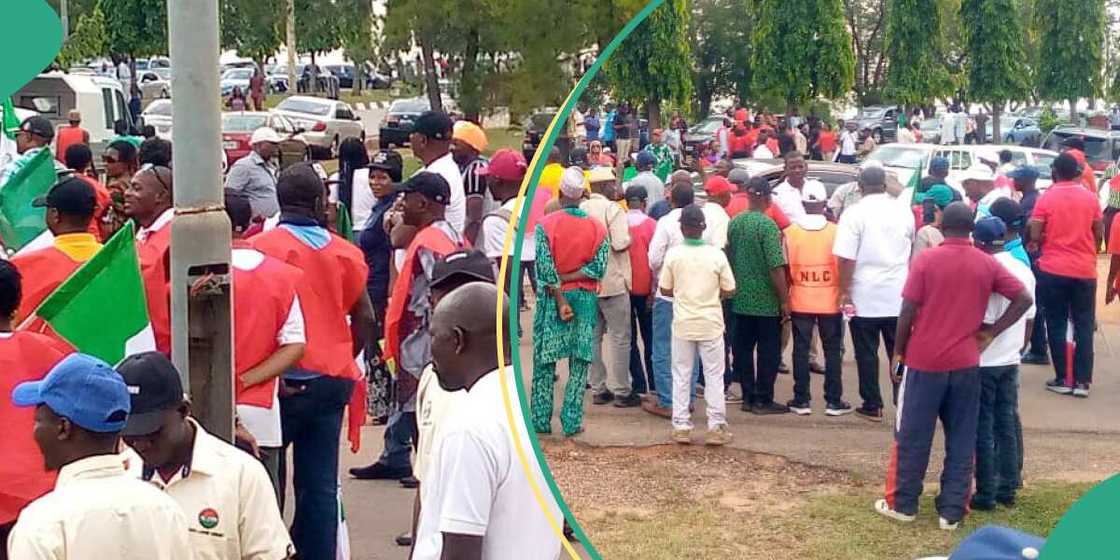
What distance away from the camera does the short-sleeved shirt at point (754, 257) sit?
1.69m

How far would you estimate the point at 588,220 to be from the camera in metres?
1.85

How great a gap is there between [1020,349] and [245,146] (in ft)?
66.5

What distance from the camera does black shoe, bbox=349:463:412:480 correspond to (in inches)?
253

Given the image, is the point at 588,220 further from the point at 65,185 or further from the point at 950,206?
the point at 65,185

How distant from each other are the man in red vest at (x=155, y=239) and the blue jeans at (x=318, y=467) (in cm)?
54

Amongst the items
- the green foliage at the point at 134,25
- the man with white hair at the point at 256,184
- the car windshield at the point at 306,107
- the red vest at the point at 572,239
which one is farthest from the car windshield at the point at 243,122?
the red vest at the point at 572,239

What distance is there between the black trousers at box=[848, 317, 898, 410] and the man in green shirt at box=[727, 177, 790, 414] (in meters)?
0.11

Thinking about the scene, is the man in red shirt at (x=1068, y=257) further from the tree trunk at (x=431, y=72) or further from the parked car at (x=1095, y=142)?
the tree trunk at (x=431, y=72)

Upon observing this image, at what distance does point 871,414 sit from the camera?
156 cm

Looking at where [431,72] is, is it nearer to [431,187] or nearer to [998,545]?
[431,187]

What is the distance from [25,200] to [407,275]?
386 cm

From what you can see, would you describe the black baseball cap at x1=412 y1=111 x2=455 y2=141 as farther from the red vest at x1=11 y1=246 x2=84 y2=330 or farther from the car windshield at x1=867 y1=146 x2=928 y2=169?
the car windshield at x1=867 y1=146 x2=928 y2=169

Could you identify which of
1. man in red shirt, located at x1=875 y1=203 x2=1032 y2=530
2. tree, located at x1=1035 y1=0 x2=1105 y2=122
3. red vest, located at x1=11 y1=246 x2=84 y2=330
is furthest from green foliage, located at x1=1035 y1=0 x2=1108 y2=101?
red vest, located at x1=11 y1=246 x2=84 y2=330

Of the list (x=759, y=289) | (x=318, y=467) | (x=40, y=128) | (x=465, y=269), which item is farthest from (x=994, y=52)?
(x=40, y=128)
